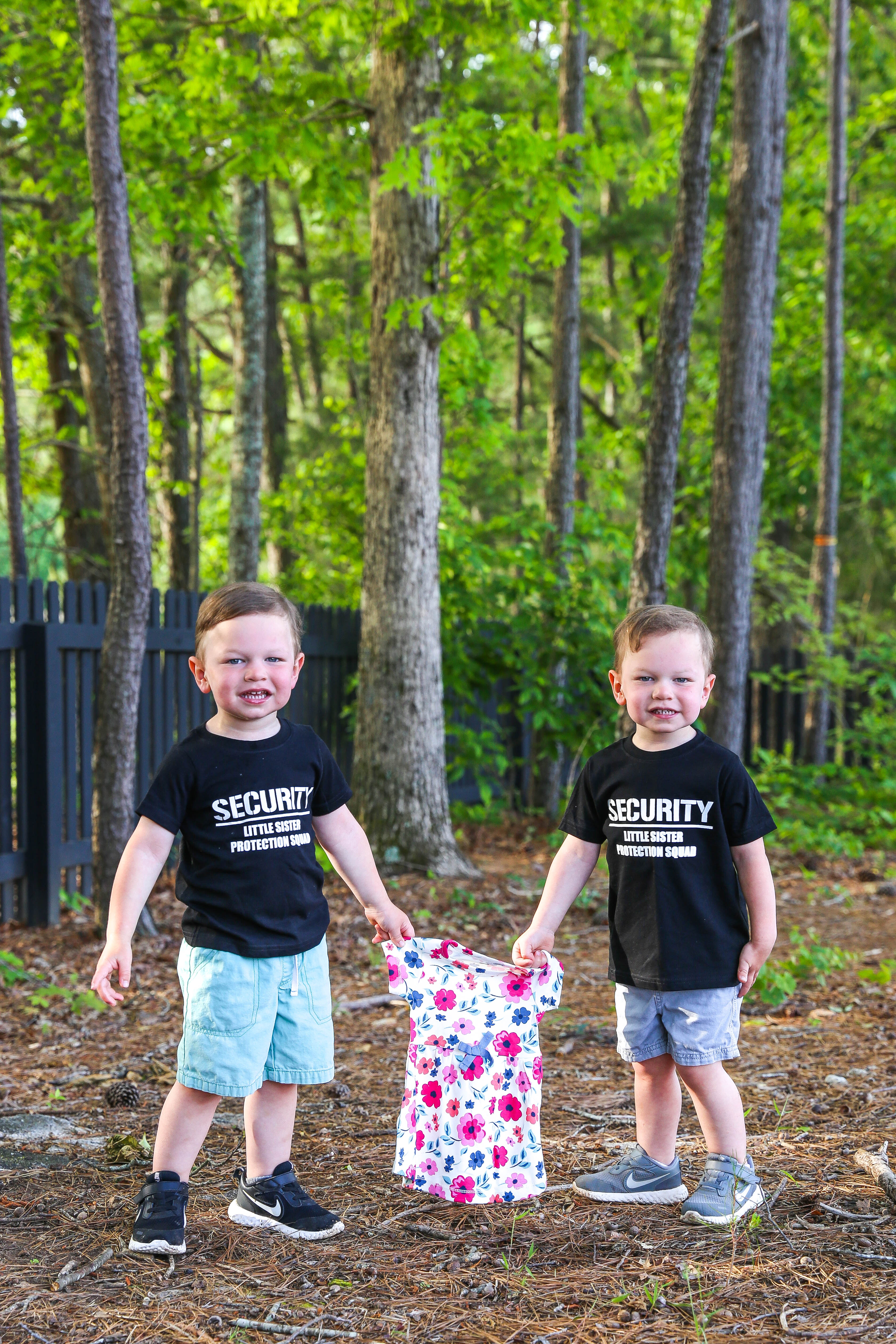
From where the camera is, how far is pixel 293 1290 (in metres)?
2.28

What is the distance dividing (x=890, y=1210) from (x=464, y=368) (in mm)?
7934

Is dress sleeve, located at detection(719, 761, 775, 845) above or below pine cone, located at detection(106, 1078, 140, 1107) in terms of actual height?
above

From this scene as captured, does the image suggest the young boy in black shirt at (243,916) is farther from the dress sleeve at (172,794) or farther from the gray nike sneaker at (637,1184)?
the gray nike sneaker at (637,1184)

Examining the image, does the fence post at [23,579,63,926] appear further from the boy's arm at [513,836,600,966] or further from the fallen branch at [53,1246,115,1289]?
the boy's arm at [513,836,600,966]

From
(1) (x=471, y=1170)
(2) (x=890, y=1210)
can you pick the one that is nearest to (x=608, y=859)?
(1) (x=471, y=1170)

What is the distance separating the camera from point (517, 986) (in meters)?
2.79

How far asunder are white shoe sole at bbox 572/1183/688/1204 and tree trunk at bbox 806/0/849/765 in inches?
362

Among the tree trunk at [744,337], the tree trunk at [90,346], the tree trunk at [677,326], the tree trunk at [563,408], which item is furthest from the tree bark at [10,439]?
the tree trunk at [744,337]

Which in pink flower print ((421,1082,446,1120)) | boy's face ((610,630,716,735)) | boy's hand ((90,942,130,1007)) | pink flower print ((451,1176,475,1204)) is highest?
boy's face ((610,630,716,735))

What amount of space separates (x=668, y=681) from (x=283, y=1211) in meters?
1.56

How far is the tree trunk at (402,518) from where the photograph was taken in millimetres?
6973

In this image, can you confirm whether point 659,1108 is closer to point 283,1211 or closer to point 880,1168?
point 880,1168

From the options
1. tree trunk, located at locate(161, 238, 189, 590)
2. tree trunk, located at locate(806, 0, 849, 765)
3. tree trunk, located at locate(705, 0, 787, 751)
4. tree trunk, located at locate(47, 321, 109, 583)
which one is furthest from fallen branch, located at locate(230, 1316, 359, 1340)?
tree trunk, located at locate(806, 0, 849, 765)

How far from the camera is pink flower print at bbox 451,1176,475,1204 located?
2.66 m
